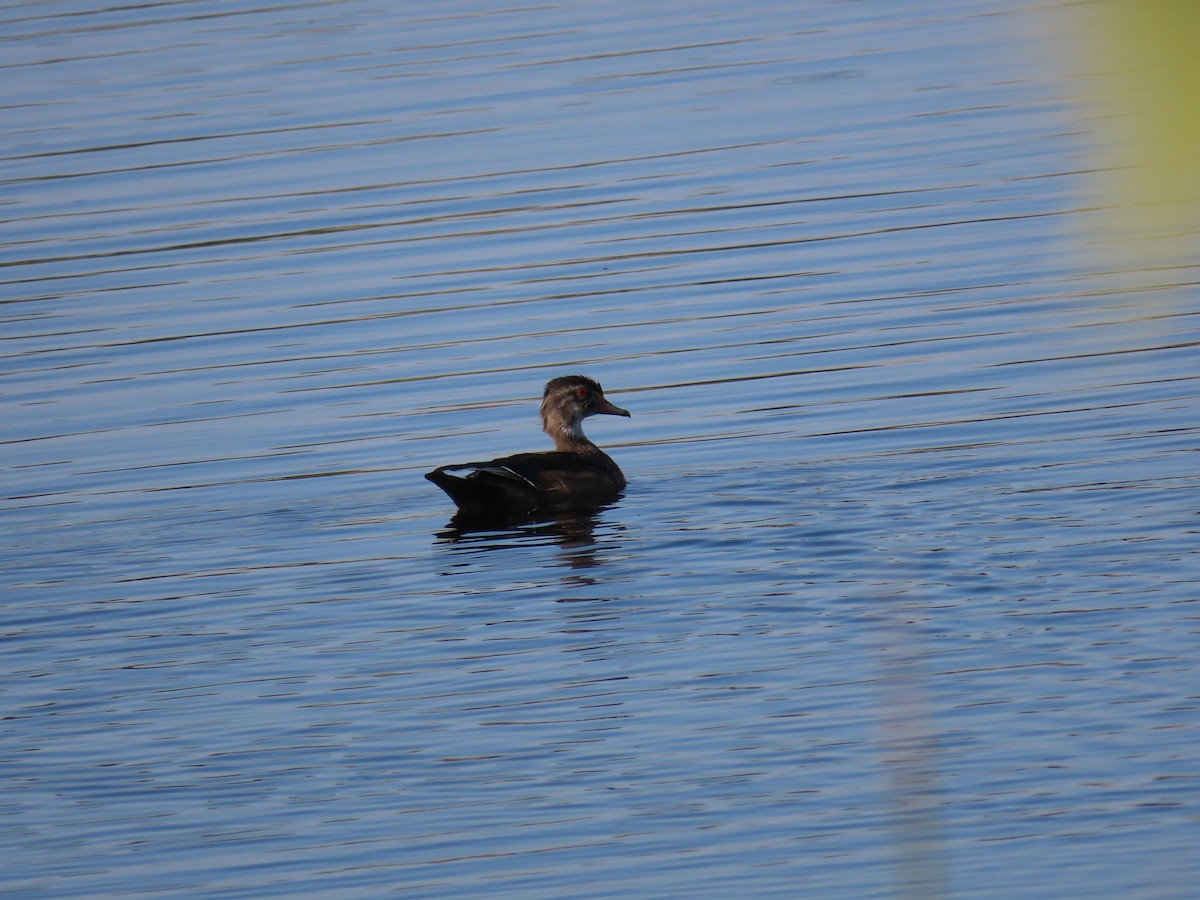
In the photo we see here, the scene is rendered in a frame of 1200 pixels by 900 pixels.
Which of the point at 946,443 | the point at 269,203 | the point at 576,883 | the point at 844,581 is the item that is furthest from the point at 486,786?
the point at 269,203

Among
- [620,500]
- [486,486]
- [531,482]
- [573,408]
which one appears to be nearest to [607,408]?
[573,408]

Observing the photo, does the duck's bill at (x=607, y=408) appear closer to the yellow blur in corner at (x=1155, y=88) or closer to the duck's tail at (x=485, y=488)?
the duck's tail at (x=485, y=488)

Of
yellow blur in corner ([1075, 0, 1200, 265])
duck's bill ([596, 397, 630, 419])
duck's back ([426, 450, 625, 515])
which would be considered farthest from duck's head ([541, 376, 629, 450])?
yellow blur in corner ([1075, 0, 1200, 265])

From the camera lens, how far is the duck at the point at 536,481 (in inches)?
424

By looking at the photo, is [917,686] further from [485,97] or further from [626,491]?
[485,97]

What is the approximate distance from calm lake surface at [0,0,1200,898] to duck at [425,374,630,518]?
0.24m

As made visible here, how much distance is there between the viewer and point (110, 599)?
961cm

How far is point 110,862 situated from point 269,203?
13903mm

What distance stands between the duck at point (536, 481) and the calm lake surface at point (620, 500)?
245 millimetres

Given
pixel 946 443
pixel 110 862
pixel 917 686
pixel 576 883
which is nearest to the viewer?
pixel 917 686

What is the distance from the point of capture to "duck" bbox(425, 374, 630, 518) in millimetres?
10766

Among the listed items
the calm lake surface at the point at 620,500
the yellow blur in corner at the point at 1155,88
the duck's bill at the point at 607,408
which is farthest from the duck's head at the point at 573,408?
the yellow blur in corner at the point at 1155,88

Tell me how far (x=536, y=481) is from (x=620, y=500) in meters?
0.51

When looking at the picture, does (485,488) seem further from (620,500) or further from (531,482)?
(620,500)
